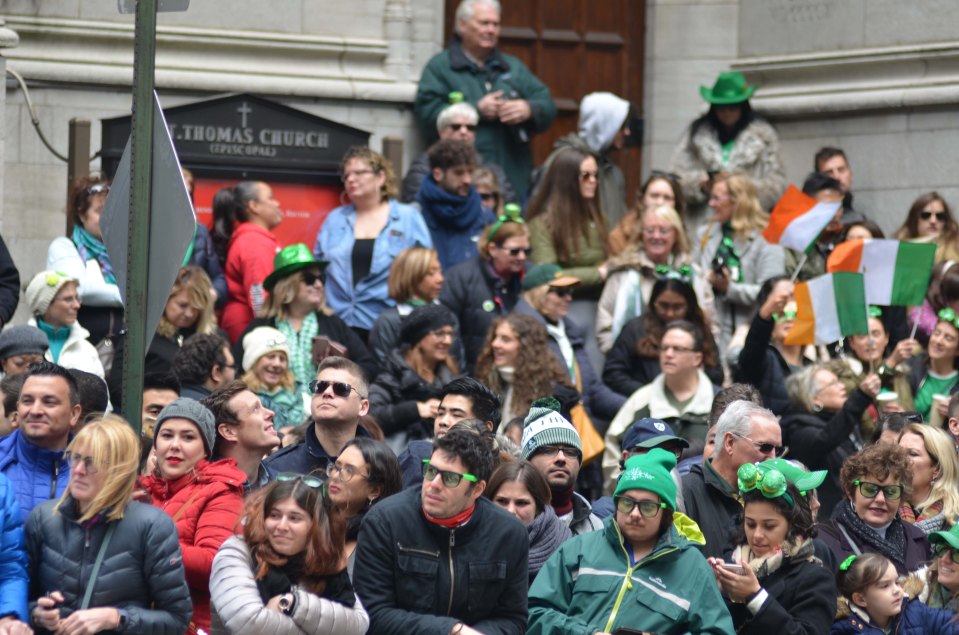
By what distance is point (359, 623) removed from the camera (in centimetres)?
769

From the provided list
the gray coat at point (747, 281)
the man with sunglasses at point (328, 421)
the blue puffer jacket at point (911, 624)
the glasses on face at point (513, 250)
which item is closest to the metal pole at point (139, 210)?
the man with sunglasses at point (328, 421)

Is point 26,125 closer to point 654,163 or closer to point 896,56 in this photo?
point 654,163

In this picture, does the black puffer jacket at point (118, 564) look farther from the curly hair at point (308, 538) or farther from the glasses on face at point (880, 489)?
the glasses on face at point (880, 489)

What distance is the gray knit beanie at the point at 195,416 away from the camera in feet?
28.8

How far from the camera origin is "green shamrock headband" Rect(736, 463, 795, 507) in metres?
8.41

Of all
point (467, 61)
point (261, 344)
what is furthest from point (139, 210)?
point (467, 61)

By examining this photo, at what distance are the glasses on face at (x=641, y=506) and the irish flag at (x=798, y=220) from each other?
18.3 feet

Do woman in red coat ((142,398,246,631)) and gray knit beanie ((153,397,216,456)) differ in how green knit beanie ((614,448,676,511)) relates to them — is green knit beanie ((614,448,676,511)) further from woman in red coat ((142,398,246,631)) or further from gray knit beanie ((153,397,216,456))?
gray knit beanie ((153,397,216,456))

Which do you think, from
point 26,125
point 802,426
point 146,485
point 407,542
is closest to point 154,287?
point 146,485

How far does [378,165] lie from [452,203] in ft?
2.39

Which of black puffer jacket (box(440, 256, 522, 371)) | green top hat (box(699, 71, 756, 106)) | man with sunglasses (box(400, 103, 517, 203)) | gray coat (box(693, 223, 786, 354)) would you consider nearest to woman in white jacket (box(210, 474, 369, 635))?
black puffer jacket (box(440, 256, 522, 371))

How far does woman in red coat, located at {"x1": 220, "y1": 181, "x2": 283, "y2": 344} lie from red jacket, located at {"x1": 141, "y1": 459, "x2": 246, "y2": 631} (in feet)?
13.3

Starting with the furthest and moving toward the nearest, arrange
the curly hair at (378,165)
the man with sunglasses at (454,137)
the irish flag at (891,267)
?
the man with sunglasses at (454,137), the curly hair at (378,165), the irish flag at (891,267)

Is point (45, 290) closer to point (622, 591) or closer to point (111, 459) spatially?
point (111, 459)
